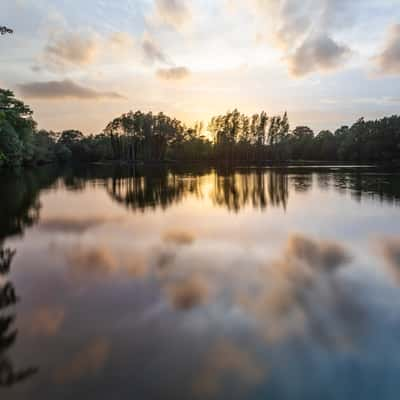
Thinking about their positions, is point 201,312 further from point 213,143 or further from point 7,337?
point 213,143

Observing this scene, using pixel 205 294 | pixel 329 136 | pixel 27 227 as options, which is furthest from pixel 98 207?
pixel 329 136

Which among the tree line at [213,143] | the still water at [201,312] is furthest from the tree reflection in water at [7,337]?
the tree line at [213,143]

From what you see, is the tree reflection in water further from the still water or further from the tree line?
the tree line

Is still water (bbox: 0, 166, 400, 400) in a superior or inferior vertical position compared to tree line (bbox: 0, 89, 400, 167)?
inferior

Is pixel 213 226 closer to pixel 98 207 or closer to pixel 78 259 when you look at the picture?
pixel 78 259

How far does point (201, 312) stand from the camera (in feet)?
16.7

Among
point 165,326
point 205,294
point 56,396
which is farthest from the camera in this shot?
point 205,294

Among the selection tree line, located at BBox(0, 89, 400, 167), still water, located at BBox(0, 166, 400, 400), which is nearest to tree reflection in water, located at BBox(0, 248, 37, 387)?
still water, located at BBox(0, 166, 400, 400)

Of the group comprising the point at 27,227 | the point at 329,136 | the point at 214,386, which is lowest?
the point at 214,386

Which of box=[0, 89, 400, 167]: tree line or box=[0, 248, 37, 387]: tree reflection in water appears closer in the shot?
box=[0, 248, 37, 387]: tree reflection in water

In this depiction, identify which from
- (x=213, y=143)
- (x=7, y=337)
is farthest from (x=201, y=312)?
(x=213, y=143)

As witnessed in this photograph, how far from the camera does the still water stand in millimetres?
3566

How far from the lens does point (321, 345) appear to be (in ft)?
13.7

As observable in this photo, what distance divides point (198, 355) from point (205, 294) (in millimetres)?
1829
